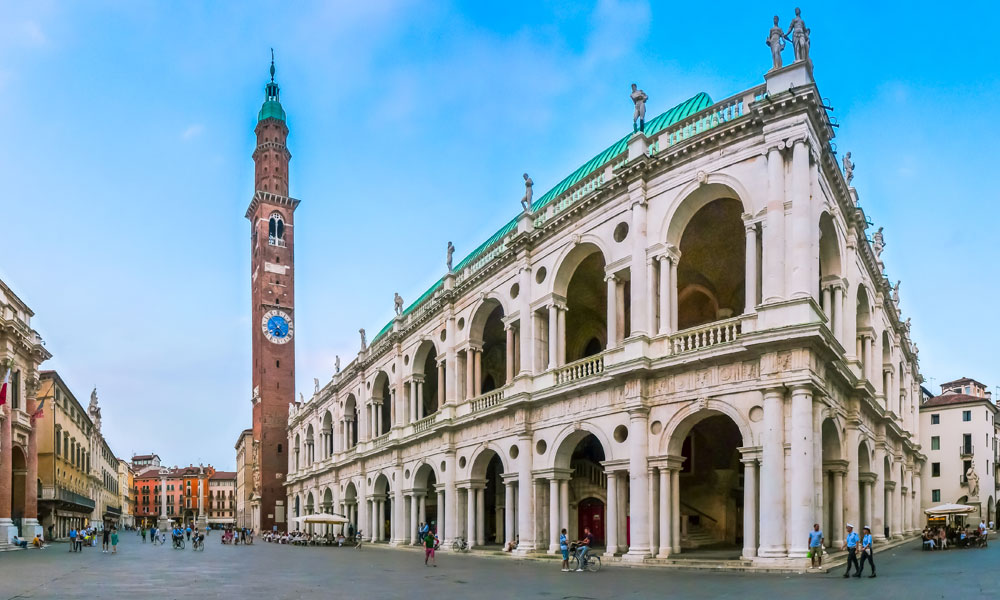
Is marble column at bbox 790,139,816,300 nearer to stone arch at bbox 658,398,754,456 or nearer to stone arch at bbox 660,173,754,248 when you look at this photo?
stone arch at bbox 660,173,754,248

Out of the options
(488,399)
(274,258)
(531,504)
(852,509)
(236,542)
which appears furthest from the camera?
(274,258)

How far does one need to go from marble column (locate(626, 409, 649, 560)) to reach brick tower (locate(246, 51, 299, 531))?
61116mm

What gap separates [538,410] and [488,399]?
4542mm

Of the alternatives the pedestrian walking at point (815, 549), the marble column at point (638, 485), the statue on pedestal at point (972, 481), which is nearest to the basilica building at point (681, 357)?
the marble column at point (638, 485)

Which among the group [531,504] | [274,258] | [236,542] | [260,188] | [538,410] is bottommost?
[236,542]

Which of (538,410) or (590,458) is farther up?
(538,410)

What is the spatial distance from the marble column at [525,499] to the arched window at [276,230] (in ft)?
192

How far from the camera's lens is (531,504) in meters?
30.1

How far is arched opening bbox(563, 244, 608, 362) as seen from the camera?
32438 mm

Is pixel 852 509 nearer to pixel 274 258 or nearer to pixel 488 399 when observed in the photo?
pixel 488 399

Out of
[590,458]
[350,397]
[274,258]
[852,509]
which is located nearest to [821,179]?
[852,509]

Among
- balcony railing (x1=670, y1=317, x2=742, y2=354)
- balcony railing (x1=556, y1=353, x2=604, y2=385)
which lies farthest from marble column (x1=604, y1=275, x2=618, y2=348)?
balcony railing (x1=670, y1=317, x2=742, y2=354)

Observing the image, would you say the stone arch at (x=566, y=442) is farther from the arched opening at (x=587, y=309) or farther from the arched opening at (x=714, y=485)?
the arched opening at (x=587, y=309)

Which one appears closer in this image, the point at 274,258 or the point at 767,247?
the point at 767,247
